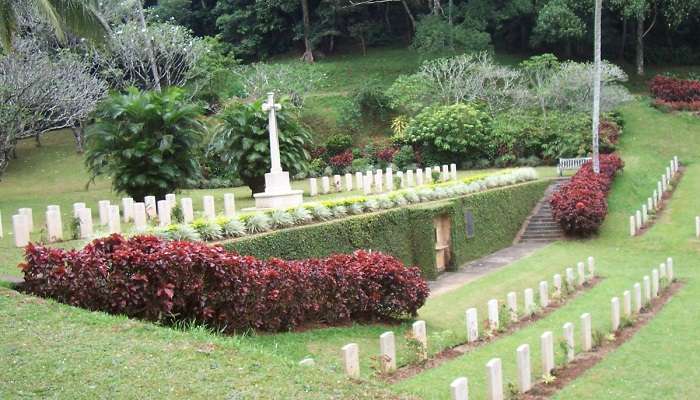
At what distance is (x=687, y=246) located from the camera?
27328 mm

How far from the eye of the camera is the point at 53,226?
16484 millimetres

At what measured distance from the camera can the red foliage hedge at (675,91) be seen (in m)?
46.8

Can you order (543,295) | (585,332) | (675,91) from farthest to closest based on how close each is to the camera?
(675,91), (543,295), (585,332)

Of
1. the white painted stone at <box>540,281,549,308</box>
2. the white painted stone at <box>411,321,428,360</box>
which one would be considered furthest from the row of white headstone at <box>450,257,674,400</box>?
the white painted stone at <box>540,281,549,308</box>

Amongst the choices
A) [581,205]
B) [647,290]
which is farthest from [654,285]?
[581,205]

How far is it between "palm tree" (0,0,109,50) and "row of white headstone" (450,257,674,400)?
42.8 feet

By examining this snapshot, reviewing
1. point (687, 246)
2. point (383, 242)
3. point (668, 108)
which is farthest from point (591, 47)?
point (383, 242)

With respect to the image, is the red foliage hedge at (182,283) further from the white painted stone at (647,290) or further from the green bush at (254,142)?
the green bush at (254,142)

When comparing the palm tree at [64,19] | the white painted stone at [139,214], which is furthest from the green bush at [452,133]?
the white painted stone at [139,214]

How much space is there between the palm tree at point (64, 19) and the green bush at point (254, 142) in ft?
30.9

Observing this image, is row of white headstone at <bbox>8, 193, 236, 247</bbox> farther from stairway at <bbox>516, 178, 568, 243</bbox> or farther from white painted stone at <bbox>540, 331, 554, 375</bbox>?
stairway at <bbox>516, 178, 568, 243</bbox>

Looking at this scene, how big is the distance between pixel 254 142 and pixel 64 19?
10.6 meters

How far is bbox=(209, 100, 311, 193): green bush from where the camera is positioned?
29094 mm

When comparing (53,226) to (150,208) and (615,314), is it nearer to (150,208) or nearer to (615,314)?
(150,208)
